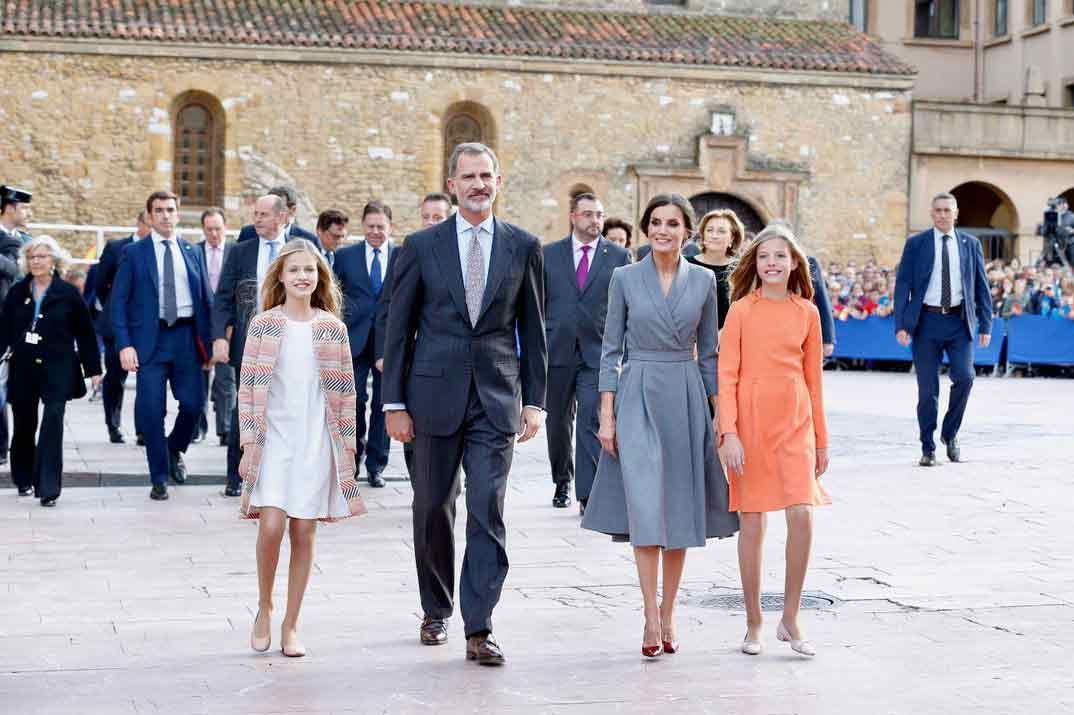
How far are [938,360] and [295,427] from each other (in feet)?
26.3

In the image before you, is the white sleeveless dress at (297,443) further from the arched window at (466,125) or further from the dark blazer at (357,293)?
the arched window at (466,125)

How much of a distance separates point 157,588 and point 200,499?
3.53m

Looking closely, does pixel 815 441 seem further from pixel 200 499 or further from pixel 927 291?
pixel 927 291

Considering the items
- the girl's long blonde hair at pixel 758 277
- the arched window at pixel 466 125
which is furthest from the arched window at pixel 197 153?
the girl's long blonde hair at pixel 758 277

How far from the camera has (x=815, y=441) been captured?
7.39 meters

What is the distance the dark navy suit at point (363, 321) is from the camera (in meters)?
12.6

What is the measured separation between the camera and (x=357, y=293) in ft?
41.8

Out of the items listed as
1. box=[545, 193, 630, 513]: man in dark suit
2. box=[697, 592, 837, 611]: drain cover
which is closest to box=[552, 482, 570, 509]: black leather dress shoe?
box=[545, 193, 630, 513]: man in dark suit

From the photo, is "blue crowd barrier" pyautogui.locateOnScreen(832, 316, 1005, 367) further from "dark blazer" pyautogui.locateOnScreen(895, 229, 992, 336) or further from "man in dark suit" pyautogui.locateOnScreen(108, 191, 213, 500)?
"man in dark suit" pyautogui.locateOnScreen(108, 191, 213, 500)

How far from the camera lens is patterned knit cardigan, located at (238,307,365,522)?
7223 mm

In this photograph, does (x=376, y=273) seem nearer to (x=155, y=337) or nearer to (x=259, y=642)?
(x=155, y=337)

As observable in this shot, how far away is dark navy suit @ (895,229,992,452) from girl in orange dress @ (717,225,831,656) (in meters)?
6.83

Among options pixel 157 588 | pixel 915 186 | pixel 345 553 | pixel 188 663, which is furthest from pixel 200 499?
pixel 915 186

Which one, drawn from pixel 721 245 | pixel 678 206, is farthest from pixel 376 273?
pixel 678 206
